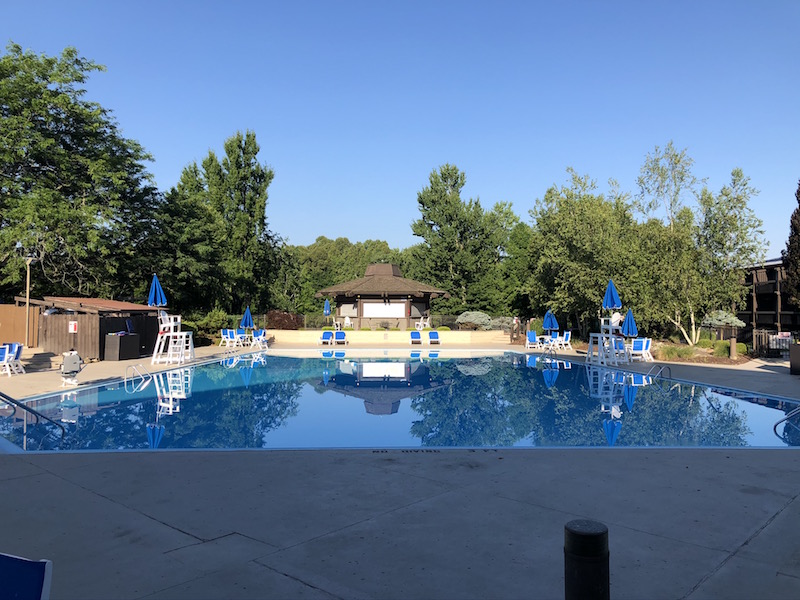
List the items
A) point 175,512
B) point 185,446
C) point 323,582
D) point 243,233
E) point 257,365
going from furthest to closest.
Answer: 1. point 243,233
2. point 257,365
3. point 185,446
4. point 175,512
5. point 323,582

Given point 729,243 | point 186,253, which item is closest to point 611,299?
point 729,243

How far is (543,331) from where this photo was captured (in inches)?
1252

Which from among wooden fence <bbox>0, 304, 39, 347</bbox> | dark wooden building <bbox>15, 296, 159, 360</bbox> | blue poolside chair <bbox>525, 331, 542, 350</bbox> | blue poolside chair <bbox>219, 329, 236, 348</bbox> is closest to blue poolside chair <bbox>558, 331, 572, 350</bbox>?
blue poolside chair <bbox>525, 331, 542, 350</bbox>

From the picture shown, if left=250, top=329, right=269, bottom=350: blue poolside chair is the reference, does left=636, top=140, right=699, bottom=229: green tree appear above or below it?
above

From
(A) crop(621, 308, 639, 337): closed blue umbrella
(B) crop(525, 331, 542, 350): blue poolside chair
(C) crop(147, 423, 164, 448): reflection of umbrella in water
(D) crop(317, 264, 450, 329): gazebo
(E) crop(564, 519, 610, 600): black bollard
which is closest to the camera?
(E) crop(564, 519, 610, 600): black bollard

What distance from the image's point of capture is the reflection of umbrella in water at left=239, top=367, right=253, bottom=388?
1662 centimetres

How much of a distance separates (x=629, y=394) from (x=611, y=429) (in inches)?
169

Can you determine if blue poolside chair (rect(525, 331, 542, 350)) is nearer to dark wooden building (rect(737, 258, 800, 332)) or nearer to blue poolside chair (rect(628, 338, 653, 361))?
blue poolside chair (rect(628, 338, 653, 361))

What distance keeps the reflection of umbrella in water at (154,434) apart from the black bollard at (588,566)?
24.8ft

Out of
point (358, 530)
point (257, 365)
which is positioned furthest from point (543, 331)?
point (358, 530)

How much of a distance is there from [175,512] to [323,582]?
197 centimetres

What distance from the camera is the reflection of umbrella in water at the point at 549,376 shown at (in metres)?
16.4

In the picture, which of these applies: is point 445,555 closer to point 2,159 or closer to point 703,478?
point 703,478

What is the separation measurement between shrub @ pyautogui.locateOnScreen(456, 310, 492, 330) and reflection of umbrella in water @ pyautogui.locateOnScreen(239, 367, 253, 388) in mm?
20162
